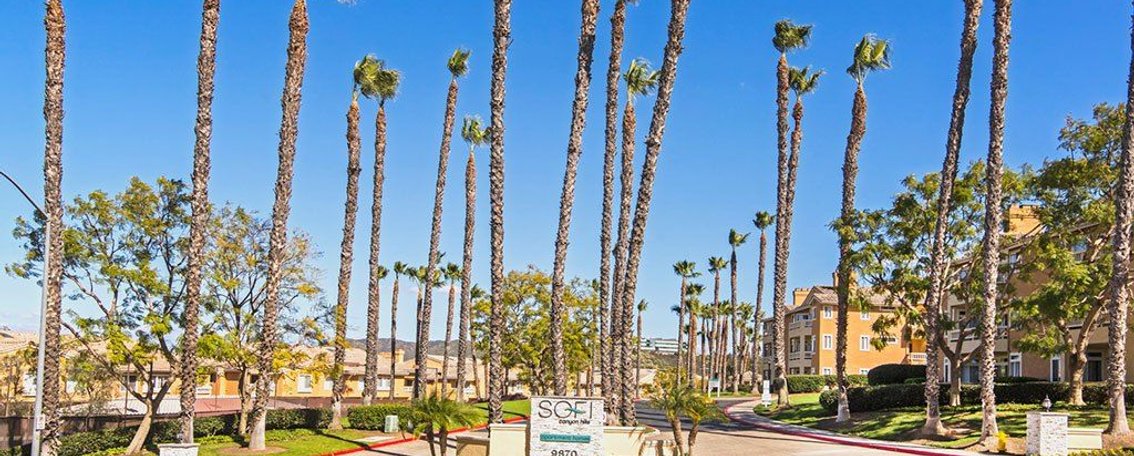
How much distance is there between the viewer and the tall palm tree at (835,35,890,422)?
44188 millimetres

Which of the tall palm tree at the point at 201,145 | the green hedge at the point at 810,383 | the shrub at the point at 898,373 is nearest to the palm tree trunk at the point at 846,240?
the shrub at the point at 898,373

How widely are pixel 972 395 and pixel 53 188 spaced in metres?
35.4

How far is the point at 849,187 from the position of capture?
157 feet

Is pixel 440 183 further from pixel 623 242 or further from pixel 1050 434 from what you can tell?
pixel 1050 434

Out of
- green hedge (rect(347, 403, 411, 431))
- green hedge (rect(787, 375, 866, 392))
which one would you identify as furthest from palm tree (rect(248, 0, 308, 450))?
green hedge (rect(787, 375, 866, 392))

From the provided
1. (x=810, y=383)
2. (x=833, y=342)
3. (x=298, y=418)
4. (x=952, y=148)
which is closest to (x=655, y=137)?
(x=952, y=148)

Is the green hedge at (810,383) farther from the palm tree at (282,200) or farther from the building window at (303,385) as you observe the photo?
the palm tree at (282,200)

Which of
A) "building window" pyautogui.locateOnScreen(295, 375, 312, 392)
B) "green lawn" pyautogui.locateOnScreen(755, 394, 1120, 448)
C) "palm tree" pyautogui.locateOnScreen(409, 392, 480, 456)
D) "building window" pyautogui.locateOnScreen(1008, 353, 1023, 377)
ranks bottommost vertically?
"building window" pyautogui.locateOnScreen(295, 375, 312, 392)

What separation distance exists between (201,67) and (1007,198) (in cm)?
3033

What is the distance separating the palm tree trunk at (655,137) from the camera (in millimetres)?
36594

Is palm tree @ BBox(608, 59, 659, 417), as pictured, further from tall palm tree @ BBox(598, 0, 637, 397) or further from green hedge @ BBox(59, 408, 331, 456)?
green hedge @ BBox(59, 408, 331, 456)

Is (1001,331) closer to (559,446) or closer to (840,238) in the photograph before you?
(840,238)

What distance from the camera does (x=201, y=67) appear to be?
33156 millimetres

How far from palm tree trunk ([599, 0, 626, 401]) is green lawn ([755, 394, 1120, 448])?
1001cm
